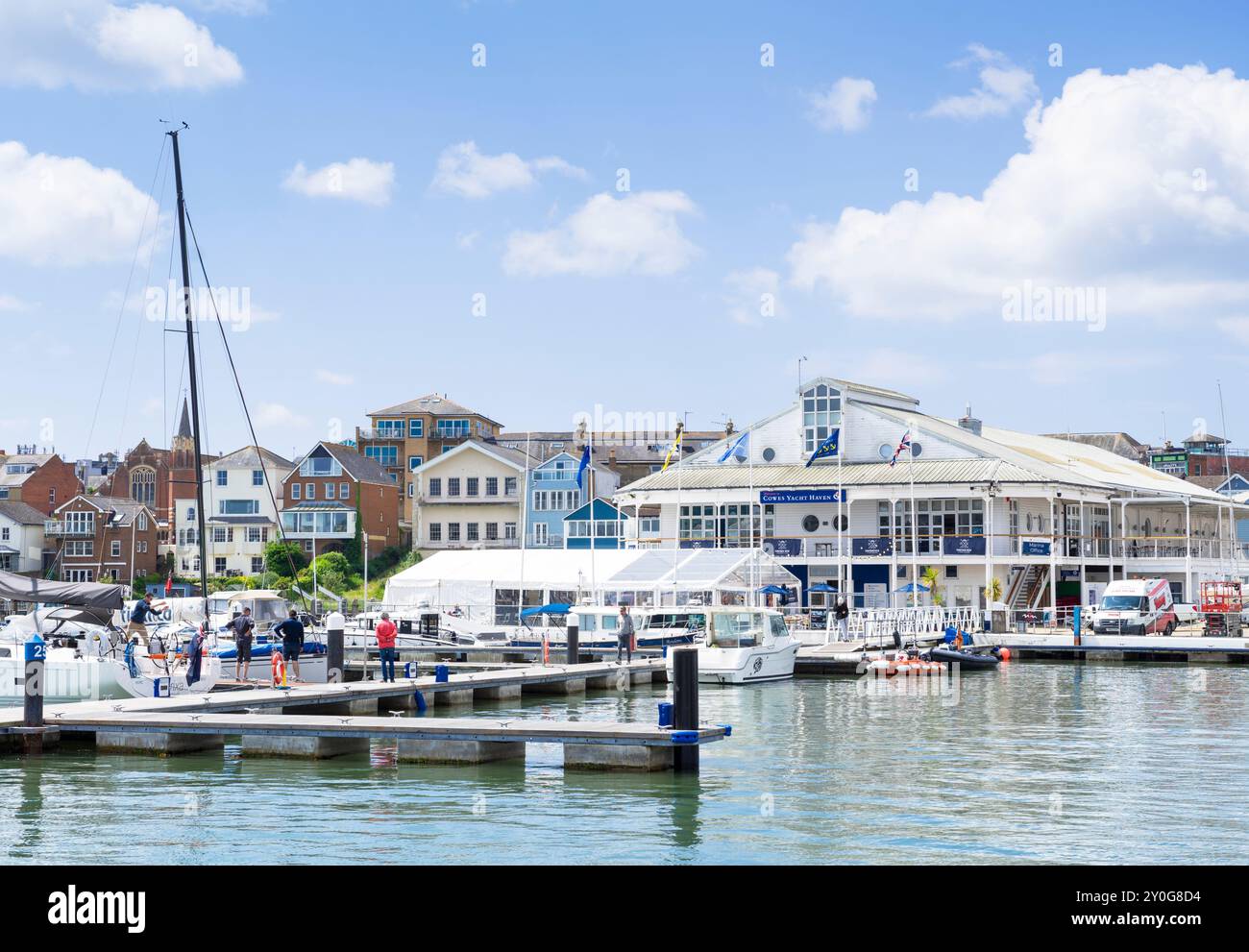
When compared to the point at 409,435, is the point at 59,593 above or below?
below

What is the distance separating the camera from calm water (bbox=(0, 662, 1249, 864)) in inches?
771

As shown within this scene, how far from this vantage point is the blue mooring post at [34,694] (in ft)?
92.0

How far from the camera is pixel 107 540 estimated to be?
385ft

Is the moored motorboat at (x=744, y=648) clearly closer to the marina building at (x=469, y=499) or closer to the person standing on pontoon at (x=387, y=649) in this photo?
the person standing on pontoon at (x=387, y=649)

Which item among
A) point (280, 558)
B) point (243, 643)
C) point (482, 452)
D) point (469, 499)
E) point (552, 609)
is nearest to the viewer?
point (243, 643)

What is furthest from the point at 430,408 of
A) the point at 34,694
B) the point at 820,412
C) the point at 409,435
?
the point at 34,694

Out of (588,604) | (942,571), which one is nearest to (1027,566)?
(942,571)

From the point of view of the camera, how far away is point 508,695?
141 feet

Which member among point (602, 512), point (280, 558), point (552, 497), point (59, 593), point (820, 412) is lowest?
point (59, 593)

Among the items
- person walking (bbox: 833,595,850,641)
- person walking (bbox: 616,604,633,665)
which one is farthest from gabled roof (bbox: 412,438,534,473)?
person walking (bbox: 616,604,633,665)

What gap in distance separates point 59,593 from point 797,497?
44.1 m

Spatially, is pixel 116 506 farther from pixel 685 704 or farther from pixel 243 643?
pixel 685 704
